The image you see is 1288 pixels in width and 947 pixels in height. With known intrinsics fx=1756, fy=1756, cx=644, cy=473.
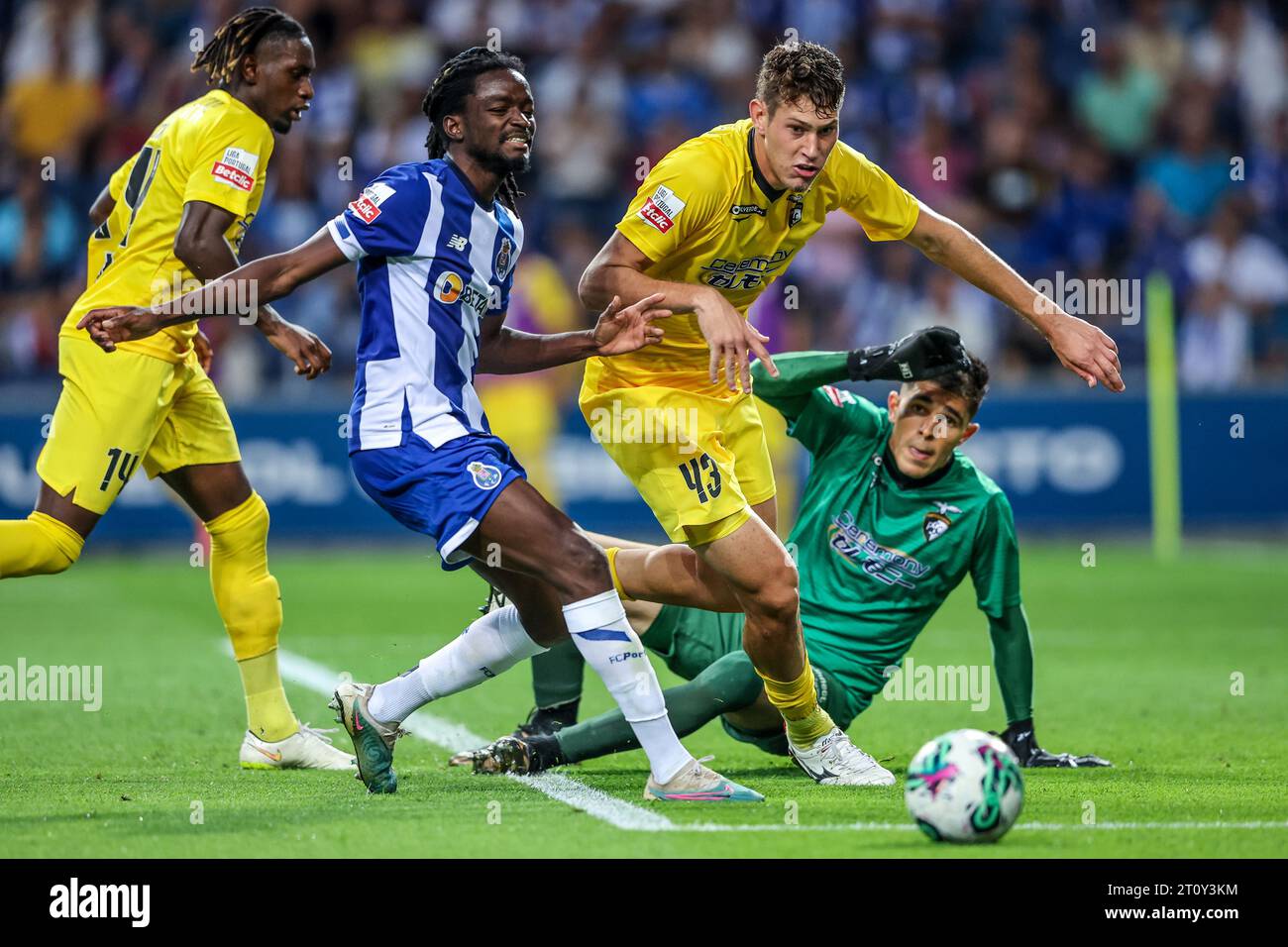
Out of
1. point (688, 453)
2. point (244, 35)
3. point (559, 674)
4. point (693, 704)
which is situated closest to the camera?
point (688, 453)

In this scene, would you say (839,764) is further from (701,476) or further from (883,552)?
(701,476)

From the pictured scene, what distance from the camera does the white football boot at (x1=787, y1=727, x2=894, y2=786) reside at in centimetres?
586

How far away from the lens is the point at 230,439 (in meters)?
6.70

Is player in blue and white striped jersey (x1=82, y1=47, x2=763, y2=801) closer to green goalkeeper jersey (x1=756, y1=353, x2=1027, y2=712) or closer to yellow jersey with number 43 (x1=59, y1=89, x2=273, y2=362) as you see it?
yellow jersey with number 43 (x1=59, y1=89, x2=273, y2=362)

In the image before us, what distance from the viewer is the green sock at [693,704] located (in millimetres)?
6066

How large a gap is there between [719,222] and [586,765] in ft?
6.76

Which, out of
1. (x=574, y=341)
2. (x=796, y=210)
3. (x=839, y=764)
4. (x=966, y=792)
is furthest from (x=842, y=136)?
(x=966, y=792)

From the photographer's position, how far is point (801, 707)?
5.89m

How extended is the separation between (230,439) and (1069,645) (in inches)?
217

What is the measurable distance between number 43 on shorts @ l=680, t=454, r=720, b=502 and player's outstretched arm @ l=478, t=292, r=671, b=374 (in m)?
0.47

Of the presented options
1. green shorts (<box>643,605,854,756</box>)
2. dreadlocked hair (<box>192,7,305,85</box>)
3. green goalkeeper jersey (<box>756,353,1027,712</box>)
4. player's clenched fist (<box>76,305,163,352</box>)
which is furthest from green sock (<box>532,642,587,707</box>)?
dreadlocked hair (<box>192,7,305,85</box>)

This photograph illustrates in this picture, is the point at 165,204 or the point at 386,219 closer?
the point at 386,219
